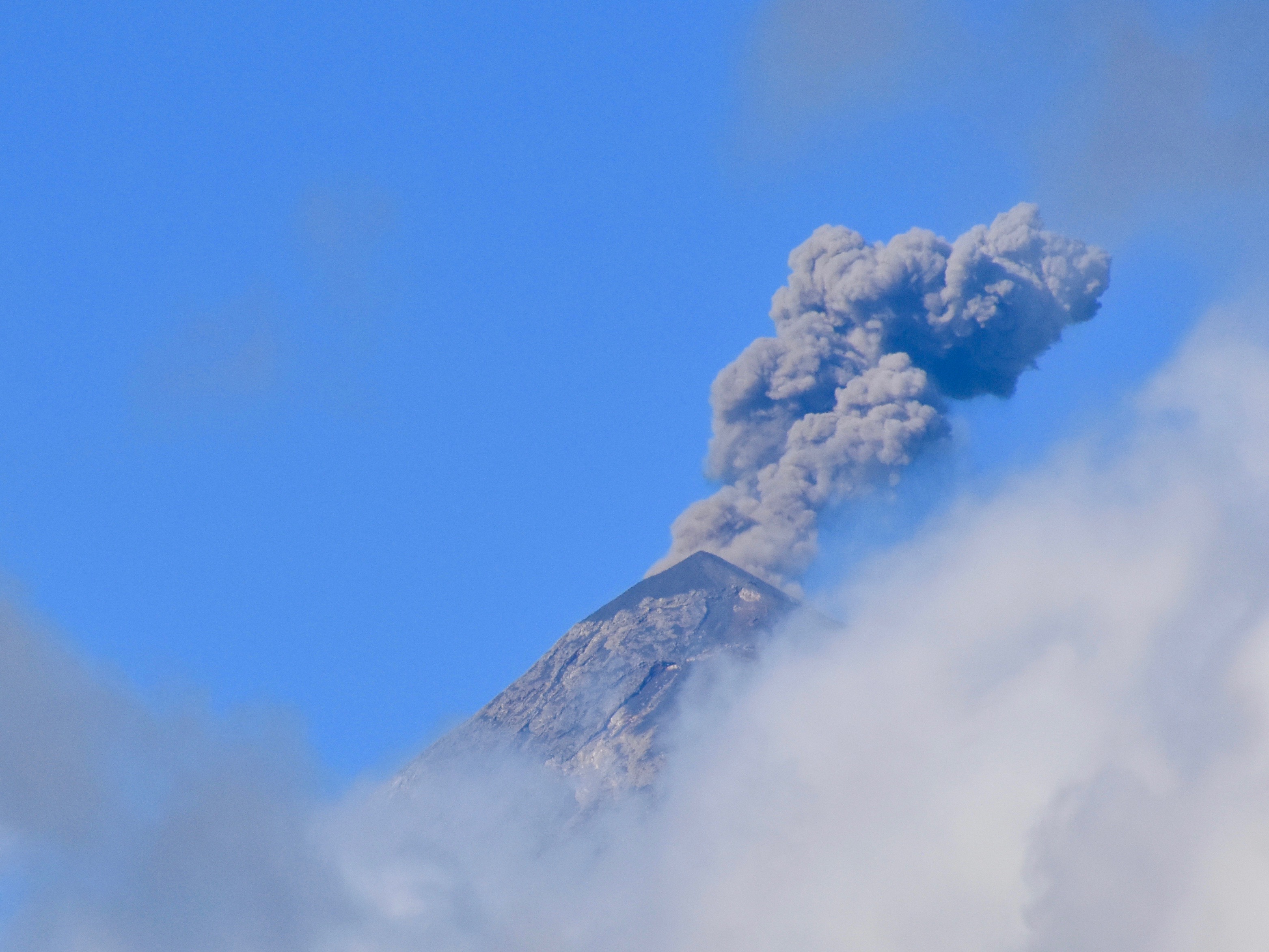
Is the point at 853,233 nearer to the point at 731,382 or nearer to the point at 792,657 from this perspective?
the point at 731,382

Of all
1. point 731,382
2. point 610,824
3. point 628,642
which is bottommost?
point 610,824

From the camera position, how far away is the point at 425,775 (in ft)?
470

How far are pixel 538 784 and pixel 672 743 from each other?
9.61m

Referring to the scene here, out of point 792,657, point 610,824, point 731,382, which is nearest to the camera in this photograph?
point 610,824

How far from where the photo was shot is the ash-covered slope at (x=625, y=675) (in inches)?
5266

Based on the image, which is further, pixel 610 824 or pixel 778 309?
pixel 778 309

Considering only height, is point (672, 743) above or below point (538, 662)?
below

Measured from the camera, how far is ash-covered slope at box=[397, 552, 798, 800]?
13375 centimetres

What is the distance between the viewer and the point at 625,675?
447 feet

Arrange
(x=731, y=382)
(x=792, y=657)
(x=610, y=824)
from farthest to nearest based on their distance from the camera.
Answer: (x=731, y=382)
(x=792, y=657)
(x=610, y=824)

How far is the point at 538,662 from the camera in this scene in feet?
464

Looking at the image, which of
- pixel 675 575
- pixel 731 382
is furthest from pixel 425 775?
pixel 731 382

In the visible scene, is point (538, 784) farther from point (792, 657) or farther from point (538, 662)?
point (792, 657)

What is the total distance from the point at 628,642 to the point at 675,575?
6.99m
